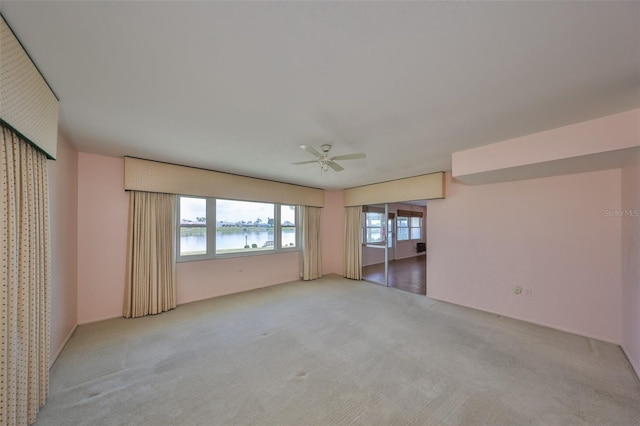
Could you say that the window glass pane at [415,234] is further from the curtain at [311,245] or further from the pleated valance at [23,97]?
the pleated valance at [23,97]

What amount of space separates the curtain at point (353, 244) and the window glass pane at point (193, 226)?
3442 millimetres

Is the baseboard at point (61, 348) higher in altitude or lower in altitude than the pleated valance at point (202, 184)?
lower

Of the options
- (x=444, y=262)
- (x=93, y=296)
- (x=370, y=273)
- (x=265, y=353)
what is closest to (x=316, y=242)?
(x=370, y=273)

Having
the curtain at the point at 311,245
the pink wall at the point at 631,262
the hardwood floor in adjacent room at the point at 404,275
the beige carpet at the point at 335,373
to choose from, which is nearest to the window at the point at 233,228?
the curtain at the point at 311,245

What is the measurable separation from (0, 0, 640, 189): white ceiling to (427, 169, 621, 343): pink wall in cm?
154

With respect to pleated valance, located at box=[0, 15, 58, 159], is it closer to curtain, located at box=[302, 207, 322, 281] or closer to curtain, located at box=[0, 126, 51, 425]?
curtain, located at box=[0, 126, 51, 425]

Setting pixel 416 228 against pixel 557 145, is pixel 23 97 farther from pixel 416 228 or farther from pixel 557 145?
pixel 416 228

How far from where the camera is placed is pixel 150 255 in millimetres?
3754

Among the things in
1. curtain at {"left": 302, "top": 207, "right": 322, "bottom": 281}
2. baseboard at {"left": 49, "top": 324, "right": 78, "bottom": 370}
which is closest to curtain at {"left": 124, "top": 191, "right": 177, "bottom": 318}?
baseboard at {"left": 49, "top": 324, "right": 78, "bottom": 370}

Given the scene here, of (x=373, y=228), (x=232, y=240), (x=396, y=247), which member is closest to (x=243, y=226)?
(x=232, y=240)

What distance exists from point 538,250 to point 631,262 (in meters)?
0.92

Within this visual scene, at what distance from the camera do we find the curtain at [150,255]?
3.62 m

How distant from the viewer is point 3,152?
54.7 inches

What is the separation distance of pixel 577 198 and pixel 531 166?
1.13 metres
